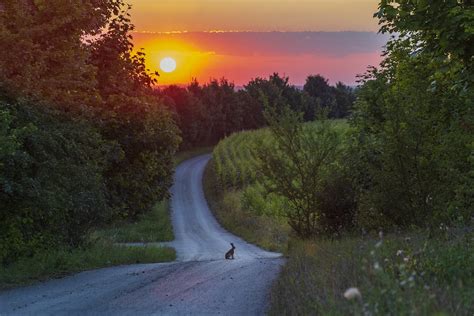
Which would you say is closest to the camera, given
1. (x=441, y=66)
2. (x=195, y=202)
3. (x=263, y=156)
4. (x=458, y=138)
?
(x=458, y=138)

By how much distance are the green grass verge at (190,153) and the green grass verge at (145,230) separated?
38122mm

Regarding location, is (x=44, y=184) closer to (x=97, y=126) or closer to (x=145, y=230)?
(x=97, y=126)

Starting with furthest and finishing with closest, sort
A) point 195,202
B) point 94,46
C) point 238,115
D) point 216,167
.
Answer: point 238,115
point 216,167
point 195,202
point 94,46

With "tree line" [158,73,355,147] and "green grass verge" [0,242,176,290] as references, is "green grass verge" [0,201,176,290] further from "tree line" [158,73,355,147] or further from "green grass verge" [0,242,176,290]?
"tree line" [158,73,355,147]

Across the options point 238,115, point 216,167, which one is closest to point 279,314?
Answer: point 216,167

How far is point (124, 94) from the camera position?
24234 millimetres

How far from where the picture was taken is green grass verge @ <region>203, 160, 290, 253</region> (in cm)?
3146

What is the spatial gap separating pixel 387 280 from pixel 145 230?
34899mm

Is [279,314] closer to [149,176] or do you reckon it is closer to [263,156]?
[263,156]

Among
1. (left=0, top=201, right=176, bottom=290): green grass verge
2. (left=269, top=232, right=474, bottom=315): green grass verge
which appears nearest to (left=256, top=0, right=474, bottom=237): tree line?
(left=269, top=232, right=474, bottom=315): green grass verge

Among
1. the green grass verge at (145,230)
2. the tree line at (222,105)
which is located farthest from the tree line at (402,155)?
the tree line at (222,105)

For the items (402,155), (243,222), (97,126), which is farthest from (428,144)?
(243,222)

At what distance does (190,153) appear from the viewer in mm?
90938

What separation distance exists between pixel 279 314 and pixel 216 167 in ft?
189
